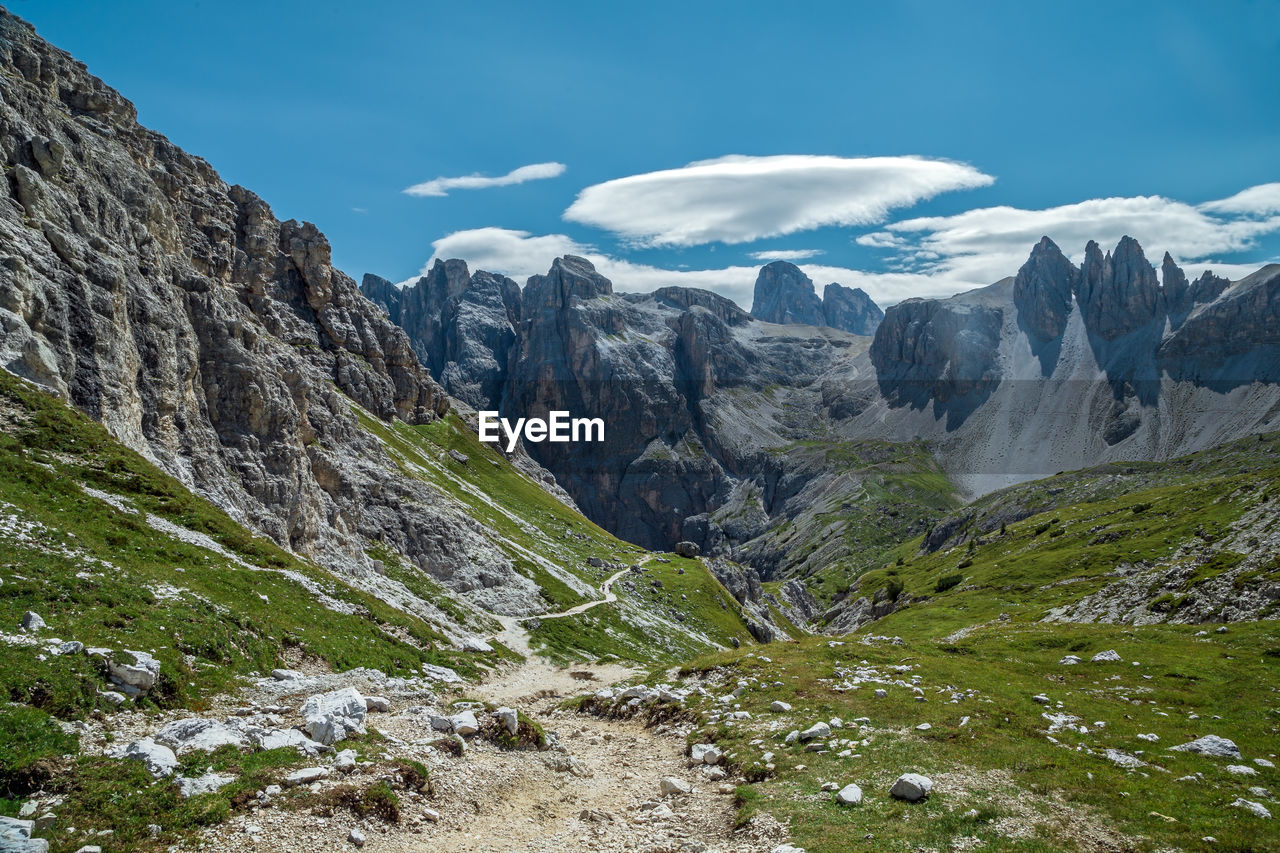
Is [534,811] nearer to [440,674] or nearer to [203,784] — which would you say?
[203,784]

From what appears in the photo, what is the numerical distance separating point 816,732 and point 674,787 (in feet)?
24.0

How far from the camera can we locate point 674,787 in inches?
1061

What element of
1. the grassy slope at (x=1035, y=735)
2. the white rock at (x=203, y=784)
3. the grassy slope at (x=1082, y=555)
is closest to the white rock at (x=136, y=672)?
the white rock at (x=203, y=784)

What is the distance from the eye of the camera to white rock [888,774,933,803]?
2252cm

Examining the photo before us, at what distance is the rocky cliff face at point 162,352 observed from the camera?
51156 millimetres

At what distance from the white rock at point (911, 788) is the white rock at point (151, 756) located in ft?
69.5

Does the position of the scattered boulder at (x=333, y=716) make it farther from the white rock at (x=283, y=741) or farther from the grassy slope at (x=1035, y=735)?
the grassy slope at (x=1035, y=735)

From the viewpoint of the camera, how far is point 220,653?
1153 inches

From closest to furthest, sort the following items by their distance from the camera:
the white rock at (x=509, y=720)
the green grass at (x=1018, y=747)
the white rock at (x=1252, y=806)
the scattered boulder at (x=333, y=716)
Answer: the green grass at (x=1018, y=747) → the white rock at (x=1252, y=806) → the scattered boulder at (x=333, y=716) → the white rock at (x=509, y=720)

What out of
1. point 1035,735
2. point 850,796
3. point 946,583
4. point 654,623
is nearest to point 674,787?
point 850,796

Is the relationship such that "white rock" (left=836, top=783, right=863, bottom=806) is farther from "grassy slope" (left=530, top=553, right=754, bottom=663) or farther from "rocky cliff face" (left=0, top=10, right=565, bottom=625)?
"rocky cliff face" (left=0, top=10, right=565, bottom=625)

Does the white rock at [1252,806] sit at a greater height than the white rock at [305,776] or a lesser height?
lesser

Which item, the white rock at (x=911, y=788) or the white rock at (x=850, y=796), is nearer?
A: the white rock at (x=911, y=788)

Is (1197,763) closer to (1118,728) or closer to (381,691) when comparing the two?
(1118,728)
